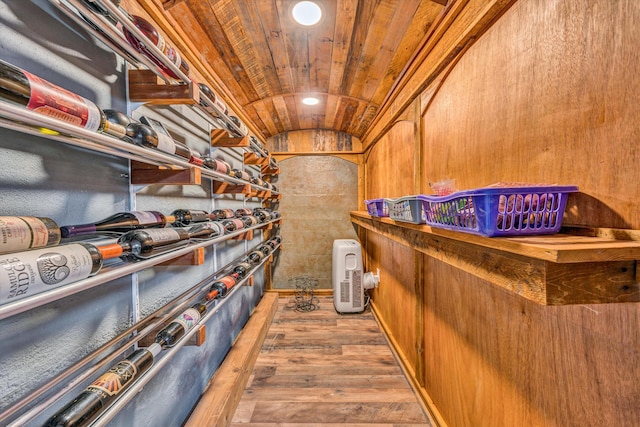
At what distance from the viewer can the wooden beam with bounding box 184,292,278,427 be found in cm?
142

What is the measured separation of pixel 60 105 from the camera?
0.58 m

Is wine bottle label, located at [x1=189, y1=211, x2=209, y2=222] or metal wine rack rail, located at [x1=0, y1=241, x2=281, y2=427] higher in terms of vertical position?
wine bottle label, located at [x1=189, y1=211, x2=209, y2=222]

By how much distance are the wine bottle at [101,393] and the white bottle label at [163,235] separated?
1.31 ft

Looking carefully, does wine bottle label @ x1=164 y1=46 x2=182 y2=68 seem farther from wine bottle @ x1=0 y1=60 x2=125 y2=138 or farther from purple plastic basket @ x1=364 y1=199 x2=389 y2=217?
purple plastic basket @ x1=364 y1=199 x2=389 y2=217

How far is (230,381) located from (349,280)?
1.66 meters

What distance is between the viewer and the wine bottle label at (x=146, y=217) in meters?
0.99

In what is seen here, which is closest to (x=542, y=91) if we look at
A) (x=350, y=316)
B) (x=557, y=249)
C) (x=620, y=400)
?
(x=557, y=249)

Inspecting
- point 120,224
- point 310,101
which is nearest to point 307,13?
point 310,101

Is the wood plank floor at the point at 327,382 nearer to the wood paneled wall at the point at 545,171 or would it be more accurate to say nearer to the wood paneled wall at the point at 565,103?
the wood paneled wall at the point at 545,171

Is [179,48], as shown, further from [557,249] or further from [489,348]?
[489,348]

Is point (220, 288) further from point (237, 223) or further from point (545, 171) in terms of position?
point (545, 171)

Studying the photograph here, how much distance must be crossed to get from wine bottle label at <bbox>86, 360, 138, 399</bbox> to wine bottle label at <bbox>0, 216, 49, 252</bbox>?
0.43 m

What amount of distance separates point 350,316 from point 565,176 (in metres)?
2.64

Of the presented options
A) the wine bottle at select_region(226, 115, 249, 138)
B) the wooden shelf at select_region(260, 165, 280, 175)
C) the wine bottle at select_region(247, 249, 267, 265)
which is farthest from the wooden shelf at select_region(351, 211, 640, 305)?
the wooden shelf at select_region(260, 165, 280, 175)
